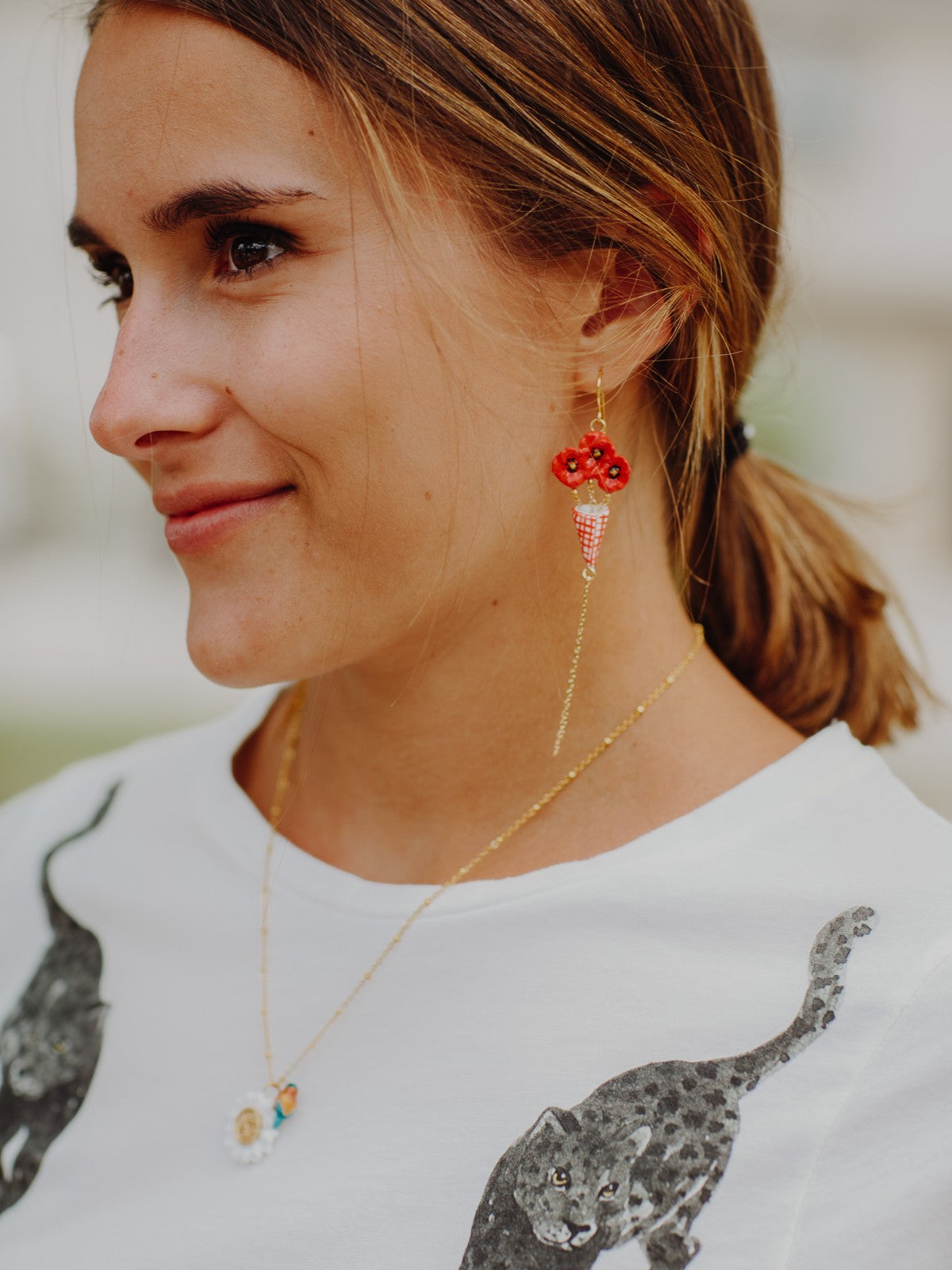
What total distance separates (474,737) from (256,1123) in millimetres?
526

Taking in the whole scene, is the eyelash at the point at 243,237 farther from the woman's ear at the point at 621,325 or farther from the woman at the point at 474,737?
the woman's ear at the point at 621,325

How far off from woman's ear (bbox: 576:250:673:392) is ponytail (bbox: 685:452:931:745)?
0.34 metres

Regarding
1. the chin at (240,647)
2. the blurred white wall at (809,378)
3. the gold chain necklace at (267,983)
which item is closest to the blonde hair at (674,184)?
the gold chain necklace at (267,983)

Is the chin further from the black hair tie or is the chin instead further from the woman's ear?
the black hair tie

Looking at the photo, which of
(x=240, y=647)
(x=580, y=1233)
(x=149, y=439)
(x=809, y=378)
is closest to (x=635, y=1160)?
(x=580, y=1233)

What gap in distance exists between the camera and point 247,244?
1.35 meters

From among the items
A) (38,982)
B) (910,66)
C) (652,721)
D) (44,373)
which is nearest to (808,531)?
(652,721)

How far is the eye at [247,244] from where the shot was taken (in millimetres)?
1336

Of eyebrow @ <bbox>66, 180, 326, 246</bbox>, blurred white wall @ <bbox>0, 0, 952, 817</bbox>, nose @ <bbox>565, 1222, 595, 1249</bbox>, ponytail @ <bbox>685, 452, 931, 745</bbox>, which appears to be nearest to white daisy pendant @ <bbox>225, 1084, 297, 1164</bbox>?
nose @ <bbox>565, 1222, 595, 1249</bbox>

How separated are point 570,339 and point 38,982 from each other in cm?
110

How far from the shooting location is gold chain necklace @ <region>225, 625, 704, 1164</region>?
1.39 meters

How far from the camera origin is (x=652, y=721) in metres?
1.56

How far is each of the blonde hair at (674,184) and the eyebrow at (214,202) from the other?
10cm

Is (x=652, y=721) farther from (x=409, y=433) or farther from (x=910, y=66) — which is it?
(x=910, y=66)
